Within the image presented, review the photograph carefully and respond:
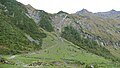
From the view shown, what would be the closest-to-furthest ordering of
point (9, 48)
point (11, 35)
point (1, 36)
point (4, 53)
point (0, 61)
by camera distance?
1. point (0, 61)
2. point (4, 53)
3. point (9, 48)
4. point (1, 36)
5. point (11, 35)

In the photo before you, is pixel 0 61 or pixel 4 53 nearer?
pixel 0 61

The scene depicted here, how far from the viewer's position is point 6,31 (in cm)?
19962

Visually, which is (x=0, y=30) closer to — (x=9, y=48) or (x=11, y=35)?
(x=11, y=35)

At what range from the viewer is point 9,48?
167500 millimetres

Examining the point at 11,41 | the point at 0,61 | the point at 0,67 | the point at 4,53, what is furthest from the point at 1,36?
the point at 0,67

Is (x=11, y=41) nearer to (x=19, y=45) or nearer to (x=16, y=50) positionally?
(x=19, y=45)

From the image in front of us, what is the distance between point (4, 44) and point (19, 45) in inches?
620

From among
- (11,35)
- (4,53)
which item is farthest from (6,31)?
(4,53)

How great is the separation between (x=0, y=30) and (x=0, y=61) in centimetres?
10914

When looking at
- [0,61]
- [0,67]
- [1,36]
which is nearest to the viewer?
[0,67]

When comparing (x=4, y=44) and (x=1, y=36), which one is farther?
(x=1, y=36)

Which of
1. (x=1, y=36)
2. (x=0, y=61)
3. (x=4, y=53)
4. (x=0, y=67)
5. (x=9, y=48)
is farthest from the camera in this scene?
(x=1, y=36)

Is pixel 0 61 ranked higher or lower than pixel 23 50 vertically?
higher

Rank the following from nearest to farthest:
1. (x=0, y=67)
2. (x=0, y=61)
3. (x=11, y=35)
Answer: (x=0, y=67), (x=0, y=61), (x=11, y=35)
